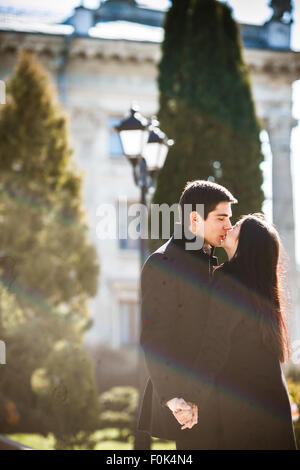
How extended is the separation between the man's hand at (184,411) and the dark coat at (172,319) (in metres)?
0.03

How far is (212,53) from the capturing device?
9648 millimetres

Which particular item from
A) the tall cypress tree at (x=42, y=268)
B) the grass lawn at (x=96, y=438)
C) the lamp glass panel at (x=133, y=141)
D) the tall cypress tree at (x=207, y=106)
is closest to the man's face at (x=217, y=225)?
→ the lamp glass panel at (x=133, y=141)

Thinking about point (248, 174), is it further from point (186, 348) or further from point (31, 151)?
point (186, 348)

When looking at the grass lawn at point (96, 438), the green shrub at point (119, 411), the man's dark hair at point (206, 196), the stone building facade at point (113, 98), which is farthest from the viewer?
the stone building facade at point (113, 98)

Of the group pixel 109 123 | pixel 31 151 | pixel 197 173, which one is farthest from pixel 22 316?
pixel 109 123

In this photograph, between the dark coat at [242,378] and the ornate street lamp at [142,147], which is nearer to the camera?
the dark coat at [242,378]

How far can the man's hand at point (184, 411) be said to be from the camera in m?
2.97

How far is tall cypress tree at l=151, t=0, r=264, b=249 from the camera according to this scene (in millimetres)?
8805

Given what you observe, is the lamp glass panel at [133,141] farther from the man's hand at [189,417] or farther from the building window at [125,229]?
the building window at [125,229]

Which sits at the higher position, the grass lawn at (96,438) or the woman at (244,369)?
the woman at (244,369)

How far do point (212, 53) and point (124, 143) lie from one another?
3.62 metres

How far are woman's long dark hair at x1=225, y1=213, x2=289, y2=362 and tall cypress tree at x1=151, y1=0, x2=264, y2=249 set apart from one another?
5213 millimetres

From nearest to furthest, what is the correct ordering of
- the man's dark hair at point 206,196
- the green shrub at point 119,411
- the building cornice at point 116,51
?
1. the man's dark hair at point 206,196
2. the green shrub at point 119,411
3. the building cornice at point 116,51

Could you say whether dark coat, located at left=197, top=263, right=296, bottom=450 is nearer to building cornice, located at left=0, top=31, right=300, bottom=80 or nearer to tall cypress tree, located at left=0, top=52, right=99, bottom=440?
tall cypress tree, located at left=0, top=52, right=99, bottom=440
